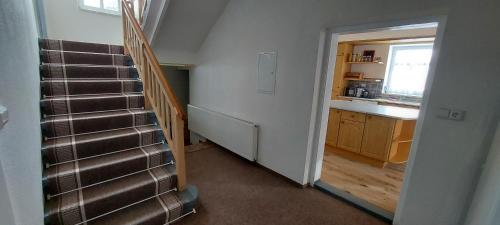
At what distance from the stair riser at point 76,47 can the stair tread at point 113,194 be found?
2.01m

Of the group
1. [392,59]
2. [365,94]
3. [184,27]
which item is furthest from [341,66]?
[184,27]

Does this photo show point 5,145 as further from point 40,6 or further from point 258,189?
point 40,6

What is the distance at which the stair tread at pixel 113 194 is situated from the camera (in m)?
1.64

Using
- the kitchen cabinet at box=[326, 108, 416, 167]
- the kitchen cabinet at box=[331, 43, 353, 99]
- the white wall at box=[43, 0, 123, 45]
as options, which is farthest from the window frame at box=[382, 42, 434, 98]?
the white wall at box=[43, 0, 123, 45]

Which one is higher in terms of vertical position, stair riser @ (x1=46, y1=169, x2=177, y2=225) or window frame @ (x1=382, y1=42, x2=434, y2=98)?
window frame @ (x1=382, y1=42, x2=434, y2=98)

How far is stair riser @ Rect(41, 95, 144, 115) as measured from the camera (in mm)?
2123

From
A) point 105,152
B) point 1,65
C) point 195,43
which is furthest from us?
point 195,43

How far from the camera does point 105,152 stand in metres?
2.10

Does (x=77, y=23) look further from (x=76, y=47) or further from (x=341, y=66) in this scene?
(x=341, y=66)

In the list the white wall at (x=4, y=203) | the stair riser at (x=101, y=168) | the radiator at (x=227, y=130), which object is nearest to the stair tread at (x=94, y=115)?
the stair riser at (x=101, y=168)

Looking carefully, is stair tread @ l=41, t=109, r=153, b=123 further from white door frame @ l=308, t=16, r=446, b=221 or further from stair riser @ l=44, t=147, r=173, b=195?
white door frame @ l=308, t=16, r=446, b=221

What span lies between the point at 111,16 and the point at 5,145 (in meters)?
4.44

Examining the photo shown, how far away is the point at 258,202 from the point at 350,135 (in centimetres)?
200

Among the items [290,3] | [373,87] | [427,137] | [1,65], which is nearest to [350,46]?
[373,87]
